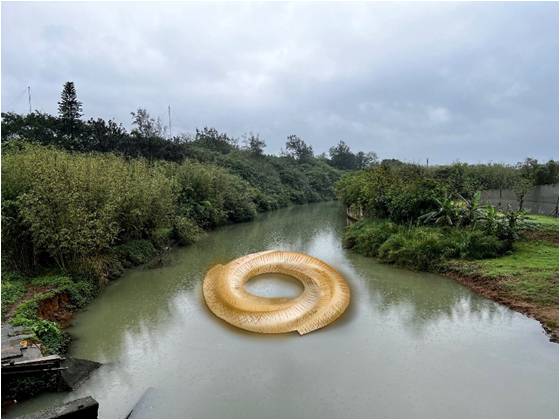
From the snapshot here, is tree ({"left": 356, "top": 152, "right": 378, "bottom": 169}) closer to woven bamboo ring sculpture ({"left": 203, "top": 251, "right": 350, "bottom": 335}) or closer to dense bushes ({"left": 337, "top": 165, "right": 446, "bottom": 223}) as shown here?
dense bushes ({"left": 337, "top": 165, "right": 446, "bottom": 223})

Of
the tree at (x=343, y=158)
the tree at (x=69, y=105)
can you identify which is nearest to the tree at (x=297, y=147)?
the tree at (x=343, y=158)

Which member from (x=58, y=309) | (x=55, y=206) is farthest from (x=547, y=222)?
(x=55, y=206)

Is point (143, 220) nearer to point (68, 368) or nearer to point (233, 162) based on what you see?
point (68, 368)

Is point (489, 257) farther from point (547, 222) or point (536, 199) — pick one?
point (536, 199)

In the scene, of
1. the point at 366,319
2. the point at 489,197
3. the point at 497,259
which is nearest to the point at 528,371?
the point at 366,319

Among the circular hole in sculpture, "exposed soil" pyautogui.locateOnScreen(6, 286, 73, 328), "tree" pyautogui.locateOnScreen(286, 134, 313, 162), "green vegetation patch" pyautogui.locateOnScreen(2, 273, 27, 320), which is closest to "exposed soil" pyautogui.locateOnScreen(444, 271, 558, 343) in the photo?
the circular hole in sculpture
